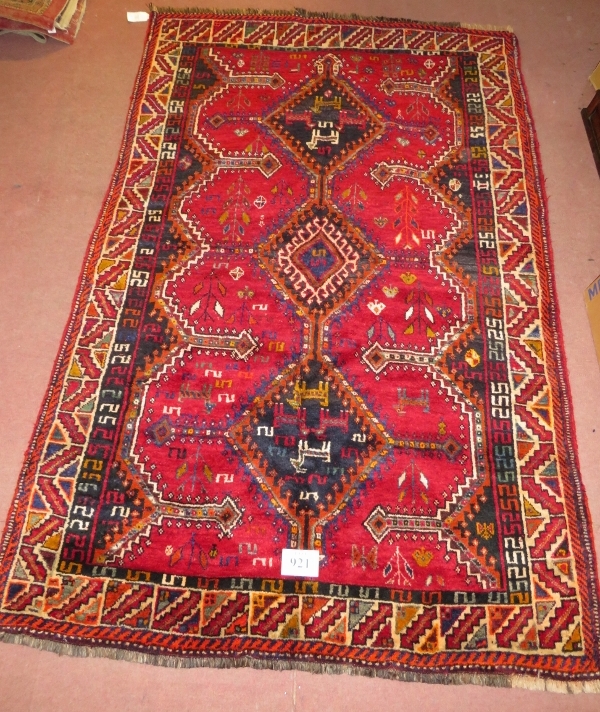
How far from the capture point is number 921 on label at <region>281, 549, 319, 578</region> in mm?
1786

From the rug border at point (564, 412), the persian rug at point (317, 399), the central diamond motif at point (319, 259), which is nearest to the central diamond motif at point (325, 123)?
the persian rug at point (317, 399)

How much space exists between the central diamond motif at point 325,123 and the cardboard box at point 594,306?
1.13 metres

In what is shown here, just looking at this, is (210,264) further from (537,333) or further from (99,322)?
(537,333)

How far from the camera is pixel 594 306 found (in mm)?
2158

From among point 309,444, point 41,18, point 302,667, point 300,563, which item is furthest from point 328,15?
A: point 302,667

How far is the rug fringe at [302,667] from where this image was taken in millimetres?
1669

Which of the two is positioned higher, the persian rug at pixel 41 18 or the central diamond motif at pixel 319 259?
the persian rug at pixel 41 18

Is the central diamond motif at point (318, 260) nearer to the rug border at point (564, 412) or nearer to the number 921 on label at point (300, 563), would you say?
the rug border at point (564, 412)

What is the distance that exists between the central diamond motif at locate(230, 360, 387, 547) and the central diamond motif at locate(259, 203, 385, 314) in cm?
33

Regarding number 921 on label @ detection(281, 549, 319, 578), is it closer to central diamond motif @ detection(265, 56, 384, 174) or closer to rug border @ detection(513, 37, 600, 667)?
rug border @ detection(513, 37, 600, 667)

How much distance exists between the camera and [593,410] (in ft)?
6.75

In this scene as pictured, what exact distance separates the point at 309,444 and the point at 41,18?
2430 mm

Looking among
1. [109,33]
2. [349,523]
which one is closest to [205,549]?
[349,523]

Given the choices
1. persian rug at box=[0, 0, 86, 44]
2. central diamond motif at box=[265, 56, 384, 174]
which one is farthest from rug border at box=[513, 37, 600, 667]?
persian rug at box=[0, 0, 86, 44]
